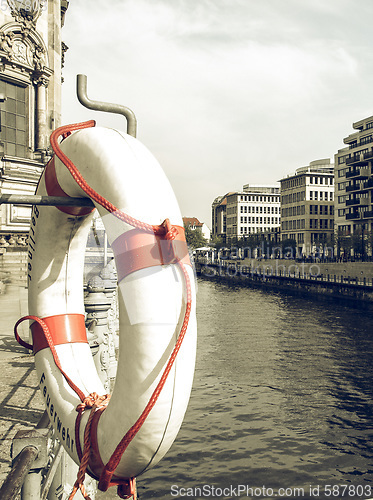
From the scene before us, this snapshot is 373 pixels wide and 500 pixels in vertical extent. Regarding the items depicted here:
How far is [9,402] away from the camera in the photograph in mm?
6359

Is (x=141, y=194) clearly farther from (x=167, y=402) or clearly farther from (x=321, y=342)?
(x=321, y=342)

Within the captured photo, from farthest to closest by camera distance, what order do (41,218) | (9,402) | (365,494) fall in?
(365,494) → (9,402) → (41,218)

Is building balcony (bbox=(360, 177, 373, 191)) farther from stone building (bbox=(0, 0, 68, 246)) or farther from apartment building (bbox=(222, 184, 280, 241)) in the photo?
stone building (bbox=(0, 0, 68, 246))

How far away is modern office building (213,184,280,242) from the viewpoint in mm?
134625

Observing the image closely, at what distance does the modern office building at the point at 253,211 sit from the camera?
135 m

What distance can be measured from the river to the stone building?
1147 cm

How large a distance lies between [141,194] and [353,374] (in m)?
21.3

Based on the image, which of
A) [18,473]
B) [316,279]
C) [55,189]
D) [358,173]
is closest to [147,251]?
[55,189]

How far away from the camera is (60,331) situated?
3764 millimetres

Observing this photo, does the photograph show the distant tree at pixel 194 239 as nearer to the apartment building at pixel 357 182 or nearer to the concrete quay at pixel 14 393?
the apartment building at pixel 357 182

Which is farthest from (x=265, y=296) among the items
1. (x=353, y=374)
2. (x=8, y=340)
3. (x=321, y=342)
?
(x=8, y=340)

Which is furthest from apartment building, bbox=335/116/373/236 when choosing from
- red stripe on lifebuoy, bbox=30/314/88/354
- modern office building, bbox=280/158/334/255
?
red stripe on lifebuoy, bbox=30/314/88/354

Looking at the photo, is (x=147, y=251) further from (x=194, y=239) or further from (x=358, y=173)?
(x=194, y=239)

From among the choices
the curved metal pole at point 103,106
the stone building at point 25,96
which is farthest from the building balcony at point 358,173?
Result: the curved metal pole at point 103,106
